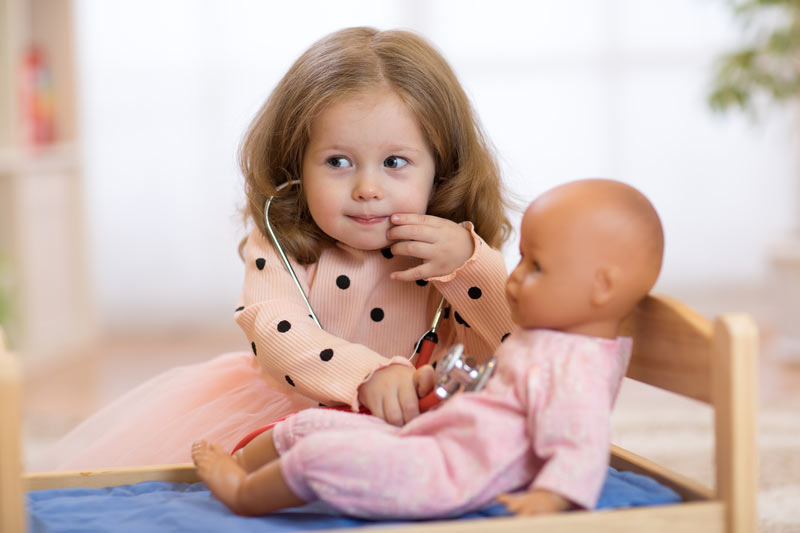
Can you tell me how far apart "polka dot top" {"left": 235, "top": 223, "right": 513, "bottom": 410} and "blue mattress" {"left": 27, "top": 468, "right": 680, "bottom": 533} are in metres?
0.18

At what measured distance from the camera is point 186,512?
3.11ft

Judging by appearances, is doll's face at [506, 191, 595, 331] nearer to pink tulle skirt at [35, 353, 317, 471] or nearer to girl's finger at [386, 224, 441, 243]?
girl's finger at [386, 224, 441, 243]

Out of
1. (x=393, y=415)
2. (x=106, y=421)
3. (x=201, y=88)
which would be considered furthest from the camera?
(x=201, y=88)

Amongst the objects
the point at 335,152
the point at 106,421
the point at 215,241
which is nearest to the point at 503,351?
the point at 335,152

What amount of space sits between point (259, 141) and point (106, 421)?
49 centimetres

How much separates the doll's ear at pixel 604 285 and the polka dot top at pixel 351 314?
10.3 inches

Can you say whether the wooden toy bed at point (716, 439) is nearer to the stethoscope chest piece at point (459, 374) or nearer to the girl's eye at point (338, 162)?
the stethoscope chest piece at point (459, 374)

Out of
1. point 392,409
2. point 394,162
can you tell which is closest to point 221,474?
point 392,409

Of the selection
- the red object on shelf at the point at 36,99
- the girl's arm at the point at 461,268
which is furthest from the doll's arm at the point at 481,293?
the red object on shelf at the point at 36,99

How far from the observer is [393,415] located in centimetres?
104

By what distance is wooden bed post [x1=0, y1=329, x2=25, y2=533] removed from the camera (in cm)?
81

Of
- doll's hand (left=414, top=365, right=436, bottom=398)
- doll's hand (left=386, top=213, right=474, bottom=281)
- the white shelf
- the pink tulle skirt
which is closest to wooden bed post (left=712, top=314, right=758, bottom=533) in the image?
doll's hand (left=414, top=365, right=436, bottom=398)

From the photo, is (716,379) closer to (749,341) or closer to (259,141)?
(749,341)

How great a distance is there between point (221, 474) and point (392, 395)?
0.19 meters
